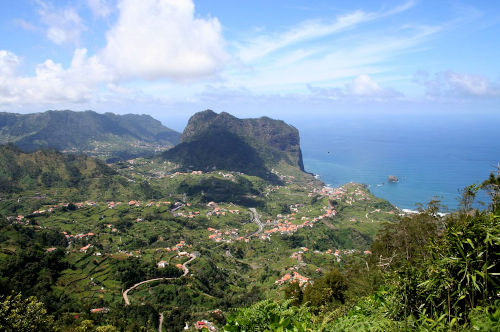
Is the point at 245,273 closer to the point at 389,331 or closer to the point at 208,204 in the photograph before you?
the point at 208,204

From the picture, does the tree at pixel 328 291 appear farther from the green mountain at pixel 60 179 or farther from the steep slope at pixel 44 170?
the steep slope at pixel 44 170

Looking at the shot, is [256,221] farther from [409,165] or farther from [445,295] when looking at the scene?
[409,165]

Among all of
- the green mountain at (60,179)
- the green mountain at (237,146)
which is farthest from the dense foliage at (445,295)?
the green mountain at (237,146)

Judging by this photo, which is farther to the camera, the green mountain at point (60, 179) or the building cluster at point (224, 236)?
the green mountain at point (60, 179)

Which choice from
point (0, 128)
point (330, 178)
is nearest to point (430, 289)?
point (330, 178)

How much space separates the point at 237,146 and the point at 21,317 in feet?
443

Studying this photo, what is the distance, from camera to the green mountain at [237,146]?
132m

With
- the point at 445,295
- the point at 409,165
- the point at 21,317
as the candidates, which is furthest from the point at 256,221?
the point at 409,165

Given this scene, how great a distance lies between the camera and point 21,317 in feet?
31.5

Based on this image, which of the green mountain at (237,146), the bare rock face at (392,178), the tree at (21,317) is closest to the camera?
the tree at (21,317)

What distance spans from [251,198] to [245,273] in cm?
4659

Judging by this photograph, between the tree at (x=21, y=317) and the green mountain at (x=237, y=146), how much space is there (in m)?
114

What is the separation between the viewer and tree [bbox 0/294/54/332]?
360 inches

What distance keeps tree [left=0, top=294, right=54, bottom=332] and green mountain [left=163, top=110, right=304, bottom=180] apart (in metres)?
114
